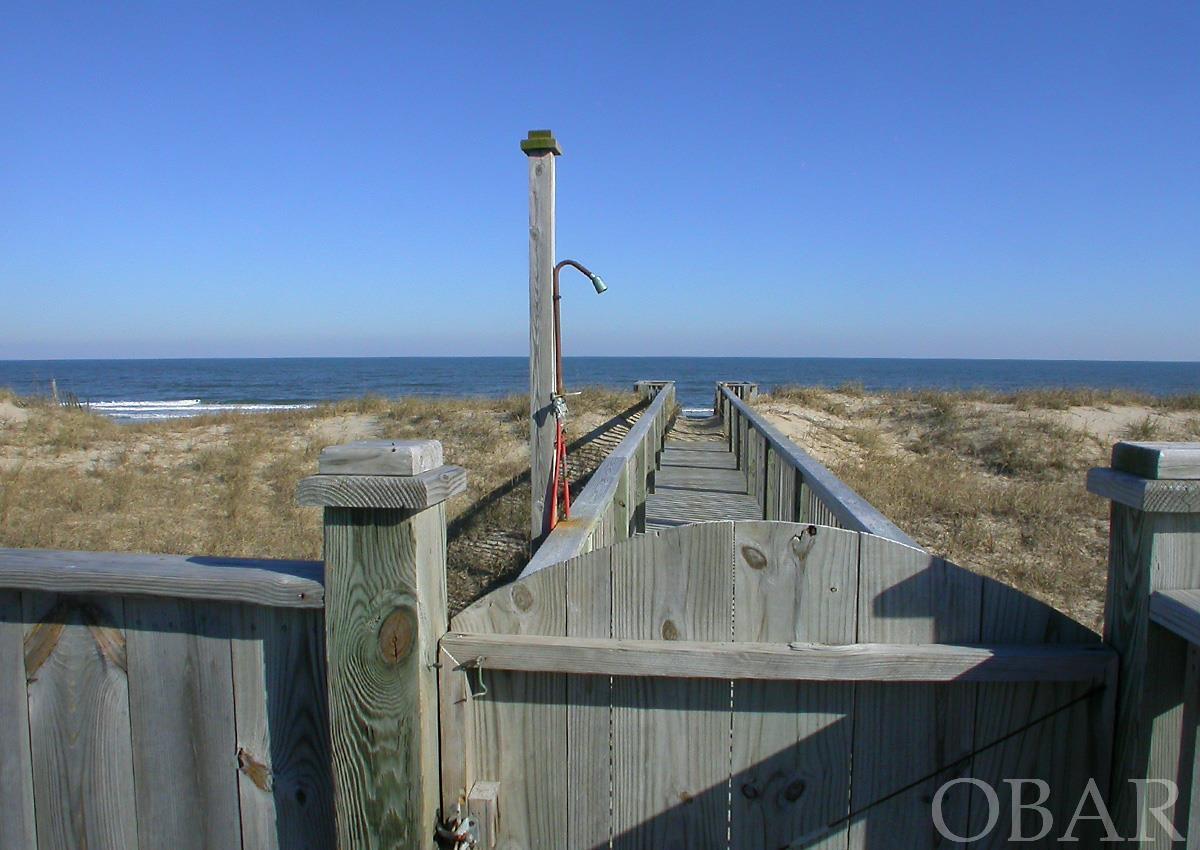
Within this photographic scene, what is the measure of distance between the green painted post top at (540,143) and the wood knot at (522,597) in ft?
10.8

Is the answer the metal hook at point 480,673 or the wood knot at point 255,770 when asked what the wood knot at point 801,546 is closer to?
the metal hook at point 480,673

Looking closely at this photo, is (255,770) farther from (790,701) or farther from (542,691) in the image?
(790,701)

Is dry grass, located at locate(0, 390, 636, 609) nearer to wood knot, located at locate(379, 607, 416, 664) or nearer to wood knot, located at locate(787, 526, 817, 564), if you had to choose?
wood knot, located at locate(379, 607, 416, 664)

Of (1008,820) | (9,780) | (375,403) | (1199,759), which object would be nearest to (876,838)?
(1008,820)

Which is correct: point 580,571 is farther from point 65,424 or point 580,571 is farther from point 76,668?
point 65,424

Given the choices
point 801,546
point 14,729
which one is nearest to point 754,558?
point 801,546

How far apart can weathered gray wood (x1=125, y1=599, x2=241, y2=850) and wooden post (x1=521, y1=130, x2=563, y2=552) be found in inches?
112

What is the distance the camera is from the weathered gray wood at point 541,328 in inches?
185

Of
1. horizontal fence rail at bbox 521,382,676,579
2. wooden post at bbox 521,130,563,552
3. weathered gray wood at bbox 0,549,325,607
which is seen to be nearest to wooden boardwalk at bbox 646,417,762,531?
horizontal fence rail at bbox 521,382,676,579

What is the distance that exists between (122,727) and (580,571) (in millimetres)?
1172

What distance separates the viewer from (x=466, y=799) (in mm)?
1947

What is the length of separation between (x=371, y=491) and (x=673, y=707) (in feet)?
2.81

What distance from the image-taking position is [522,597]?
1970 mm

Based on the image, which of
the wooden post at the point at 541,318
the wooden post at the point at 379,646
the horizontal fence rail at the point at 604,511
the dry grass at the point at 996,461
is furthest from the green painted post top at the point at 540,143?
the dry grass at the point at 996,461
